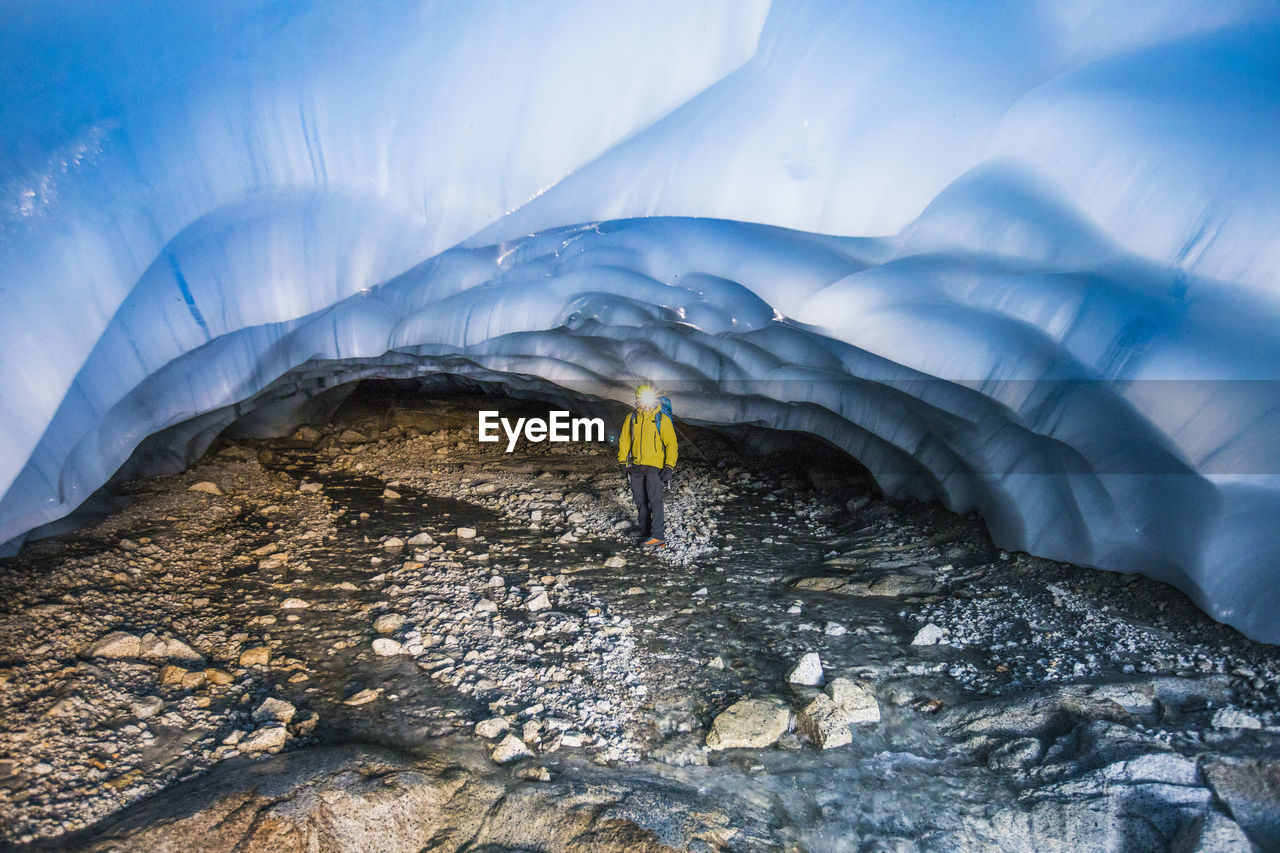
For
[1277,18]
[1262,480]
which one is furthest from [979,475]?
[1277,18]

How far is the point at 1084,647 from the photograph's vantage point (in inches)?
134

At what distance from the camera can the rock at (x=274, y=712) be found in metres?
2.92

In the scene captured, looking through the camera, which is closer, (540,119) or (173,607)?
(540,119)

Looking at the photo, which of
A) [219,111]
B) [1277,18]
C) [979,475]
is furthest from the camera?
[979,475]

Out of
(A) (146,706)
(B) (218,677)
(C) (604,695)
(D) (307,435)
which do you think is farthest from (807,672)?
(D) (307,435)

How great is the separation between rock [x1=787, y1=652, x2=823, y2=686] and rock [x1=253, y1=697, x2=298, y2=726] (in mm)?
2152

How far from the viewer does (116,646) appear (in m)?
3.19

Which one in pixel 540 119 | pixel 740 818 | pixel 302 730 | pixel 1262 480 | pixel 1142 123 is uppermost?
pixel 540 119

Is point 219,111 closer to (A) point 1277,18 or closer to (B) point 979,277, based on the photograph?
(B) point 979,277

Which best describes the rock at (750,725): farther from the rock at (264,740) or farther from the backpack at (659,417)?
the backpack at (659,417)

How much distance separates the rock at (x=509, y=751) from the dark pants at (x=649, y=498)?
2.62m

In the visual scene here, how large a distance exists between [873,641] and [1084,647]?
0.95m
